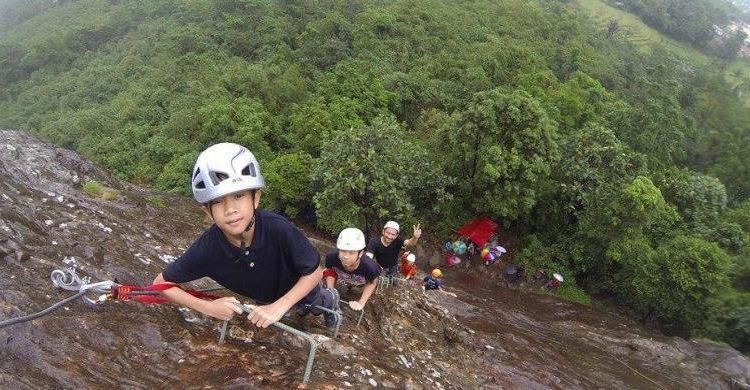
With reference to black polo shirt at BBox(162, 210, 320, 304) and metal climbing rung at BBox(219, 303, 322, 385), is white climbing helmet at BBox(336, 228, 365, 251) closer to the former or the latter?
metal climbing rung at BBox(219, 303, 322, 385)

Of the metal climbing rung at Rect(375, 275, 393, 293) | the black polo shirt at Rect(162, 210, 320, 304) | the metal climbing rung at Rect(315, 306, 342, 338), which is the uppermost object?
the black polo shirt at Rect(162, 210, 320, 304)

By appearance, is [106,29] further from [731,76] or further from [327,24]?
[731,76]

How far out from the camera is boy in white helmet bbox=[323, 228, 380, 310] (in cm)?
652

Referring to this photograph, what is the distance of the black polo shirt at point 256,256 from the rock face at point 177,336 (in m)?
1.07

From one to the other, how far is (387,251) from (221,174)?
6.34m

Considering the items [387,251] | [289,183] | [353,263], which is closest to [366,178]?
[289,183]

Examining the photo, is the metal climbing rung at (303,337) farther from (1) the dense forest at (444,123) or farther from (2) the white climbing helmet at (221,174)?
(1) the dense forest at (444,123)

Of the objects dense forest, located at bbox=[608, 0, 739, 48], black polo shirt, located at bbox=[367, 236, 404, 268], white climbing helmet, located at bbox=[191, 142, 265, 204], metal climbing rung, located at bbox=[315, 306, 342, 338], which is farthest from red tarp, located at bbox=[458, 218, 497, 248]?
dense forest, located at bbox=[608, 0, 739, 48]

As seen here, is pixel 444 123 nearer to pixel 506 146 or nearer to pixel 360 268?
pixel 506 146

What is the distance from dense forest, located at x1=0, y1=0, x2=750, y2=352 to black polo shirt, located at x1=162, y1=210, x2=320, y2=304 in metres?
17.8

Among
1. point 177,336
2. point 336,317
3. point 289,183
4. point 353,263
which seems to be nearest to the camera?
point 177,336

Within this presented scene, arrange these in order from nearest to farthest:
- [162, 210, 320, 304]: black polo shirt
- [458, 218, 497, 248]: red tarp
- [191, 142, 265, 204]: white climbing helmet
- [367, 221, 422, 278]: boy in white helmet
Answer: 1. [191, 142, 265, 204]: white climbing helmet
2. [162, 210, 320, 304]: black polo shirt
3. [367, 221, 422, 278]: boy in white helmet
4. [458, 218, 497, 248]: red tarp

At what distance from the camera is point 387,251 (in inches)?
385

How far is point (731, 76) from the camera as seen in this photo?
7588cm
